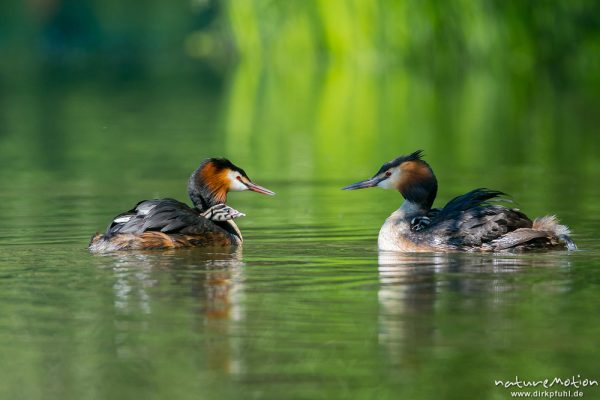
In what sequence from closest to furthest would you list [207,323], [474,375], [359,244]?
[474,375], [207,323], [359,244]

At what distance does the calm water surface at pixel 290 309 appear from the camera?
6.36 m

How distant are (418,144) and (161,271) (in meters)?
11.0

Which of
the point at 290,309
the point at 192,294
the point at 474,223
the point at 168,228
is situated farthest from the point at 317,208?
the point at 290,309

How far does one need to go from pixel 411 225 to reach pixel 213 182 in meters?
1.65

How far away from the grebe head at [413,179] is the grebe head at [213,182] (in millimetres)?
975

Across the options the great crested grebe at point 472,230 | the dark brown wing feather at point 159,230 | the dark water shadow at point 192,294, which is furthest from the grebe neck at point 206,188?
the great crested grebe at point 472,230

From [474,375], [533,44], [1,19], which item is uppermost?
[1,19]

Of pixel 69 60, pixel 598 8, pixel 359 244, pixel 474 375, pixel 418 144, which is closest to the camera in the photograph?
pixel 474 375

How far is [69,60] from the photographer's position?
160ft

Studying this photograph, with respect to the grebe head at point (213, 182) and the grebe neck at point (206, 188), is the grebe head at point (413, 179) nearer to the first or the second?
the grebe head at point (213, 182)

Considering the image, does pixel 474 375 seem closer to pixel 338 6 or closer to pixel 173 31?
pixel 338 6

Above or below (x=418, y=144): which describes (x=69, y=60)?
above

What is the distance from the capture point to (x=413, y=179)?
10.3m

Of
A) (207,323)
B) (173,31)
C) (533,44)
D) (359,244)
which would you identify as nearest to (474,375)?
(207,323)
